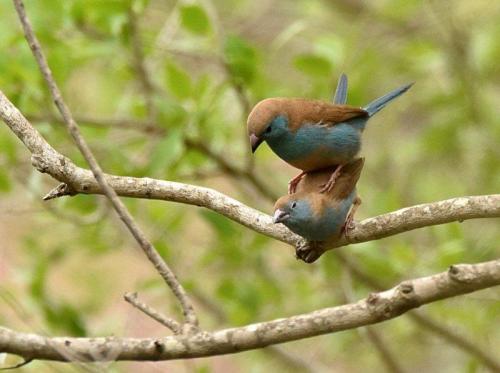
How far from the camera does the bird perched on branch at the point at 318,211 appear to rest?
330cm

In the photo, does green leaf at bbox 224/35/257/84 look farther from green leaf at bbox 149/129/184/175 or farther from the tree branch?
the tree branch

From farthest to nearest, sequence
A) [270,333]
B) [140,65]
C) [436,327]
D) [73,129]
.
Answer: [436,327] < [140,65] < [270,333] < [73,129]

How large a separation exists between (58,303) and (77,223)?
0.52 metres

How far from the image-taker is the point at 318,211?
3.33 m

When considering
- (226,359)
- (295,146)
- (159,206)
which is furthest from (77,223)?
(226,359)

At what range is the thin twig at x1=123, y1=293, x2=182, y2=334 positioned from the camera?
3029 mm

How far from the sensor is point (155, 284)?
5.10 m

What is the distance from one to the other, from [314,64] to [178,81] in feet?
2.36

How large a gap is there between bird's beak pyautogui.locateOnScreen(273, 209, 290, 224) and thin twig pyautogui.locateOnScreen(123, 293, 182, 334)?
0.49 meters

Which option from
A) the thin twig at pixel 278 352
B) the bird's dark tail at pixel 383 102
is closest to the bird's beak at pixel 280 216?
the bird's dark tail at pixel 383 102

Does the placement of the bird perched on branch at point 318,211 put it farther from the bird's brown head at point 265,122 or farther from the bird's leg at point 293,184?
the bird's brown head at point 265,122

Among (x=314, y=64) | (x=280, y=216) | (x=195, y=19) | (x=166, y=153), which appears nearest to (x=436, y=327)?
(x=314, y=64)

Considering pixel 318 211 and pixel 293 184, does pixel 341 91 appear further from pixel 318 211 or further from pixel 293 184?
pixel 318 211

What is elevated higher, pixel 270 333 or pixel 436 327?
pixel 436 327
